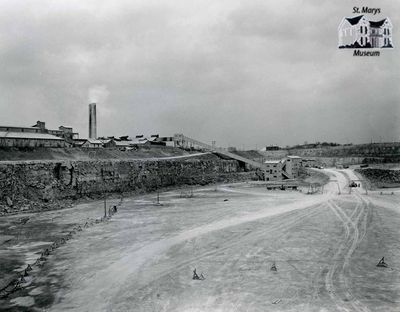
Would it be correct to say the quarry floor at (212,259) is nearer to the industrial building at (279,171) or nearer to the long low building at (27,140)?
the long low building at (27,140)

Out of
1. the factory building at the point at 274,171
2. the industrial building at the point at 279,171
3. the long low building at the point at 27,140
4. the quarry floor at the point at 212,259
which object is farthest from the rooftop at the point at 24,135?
the factory building at the point at 274,171

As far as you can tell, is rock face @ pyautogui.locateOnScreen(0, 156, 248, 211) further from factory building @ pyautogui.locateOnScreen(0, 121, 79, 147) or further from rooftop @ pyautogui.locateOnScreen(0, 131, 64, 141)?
rooftop @ pyautogui.locateOnScreen(0, 131, 64, 141)

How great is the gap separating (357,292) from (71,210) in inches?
1191

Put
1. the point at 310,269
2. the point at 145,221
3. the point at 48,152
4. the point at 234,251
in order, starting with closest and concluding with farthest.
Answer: the point at 310,269
the point at 234,251
the point at 145,221
the point at 48,152

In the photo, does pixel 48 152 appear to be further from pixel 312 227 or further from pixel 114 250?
pixel 312 227

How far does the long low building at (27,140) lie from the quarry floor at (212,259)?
24.7 m

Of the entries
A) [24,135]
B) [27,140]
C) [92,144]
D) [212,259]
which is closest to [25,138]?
[27,140]

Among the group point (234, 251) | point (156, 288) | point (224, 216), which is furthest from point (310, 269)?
point (224, 216)

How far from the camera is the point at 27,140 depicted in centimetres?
5797

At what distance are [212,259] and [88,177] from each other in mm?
32934

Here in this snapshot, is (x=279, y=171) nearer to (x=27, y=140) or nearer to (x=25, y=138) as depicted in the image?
(x=27, y=140)

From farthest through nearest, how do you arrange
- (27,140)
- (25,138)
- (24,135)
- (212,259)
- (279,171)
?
(279,171)
(24,135)
(27,140)
(25,138)
(212,259)

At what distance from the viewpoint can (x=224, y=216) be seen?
33.6m

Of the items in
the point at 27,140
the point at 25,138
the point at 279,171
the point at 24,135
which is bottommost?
the point at 279,171
